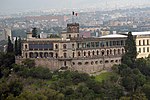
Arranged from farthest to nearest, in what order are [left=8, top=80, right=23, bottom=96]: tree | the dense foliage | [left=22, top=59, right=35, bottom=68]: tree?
[left=22, top=59, right=35, bottom=68]: tree
[left=8, top=80, right=23, bottom=96]: tree
the dense foliage

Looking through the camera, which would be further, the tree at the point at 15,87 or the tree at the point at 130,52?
the tree at the point at 130,52

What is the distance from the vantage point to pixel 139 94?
46.1 meters

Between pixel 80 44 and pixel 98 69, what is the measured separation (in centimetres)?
266

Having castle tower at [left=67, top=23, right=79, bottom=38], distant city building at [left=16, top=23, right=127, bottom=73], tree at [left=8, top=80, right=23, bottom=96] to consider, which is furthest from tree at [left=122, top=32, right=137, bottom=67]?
tree at [left=8, top=80, right=23, bottom=96]

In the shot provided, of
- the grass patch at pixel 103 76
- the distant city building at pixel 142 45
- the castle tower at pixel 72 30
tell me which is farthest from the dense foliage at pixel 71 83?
the castle tower at pixel 72 30

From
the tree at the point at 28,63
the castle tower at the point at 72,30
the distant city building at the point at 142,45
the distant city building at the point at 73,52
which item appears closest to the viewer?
the tree at the point at 28,63

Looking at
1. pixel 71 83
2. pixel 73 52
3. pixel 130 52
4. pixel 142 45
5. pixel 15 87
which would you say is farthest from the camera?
pixel 142 45

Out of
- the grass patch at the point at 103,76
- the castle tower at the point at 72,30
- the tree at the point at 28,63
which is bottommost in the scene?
the grass patch at the point at 103,76

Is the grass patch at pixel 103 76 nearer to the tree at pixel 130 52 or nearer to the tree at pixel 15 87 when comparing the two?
the tree at pixel 130 52

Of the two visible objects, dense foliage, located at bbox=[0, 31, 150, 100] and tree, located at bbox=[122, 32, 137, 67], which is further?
tree, located at bbox=[122, 32, 137, 67]

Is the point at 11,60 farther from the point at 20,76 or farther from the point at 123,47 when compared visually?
the point at 123,47

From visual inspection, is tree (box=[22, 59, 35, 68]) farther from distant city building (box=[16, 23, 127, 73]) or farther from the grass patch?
the grass patch

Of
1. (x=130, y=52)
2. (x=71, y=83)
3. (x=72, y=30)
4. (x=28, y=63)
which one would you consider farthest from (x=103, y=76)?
(x=28, y=63)

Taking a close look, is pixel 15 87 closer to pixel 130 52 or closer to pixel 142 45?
pixel 130 52
